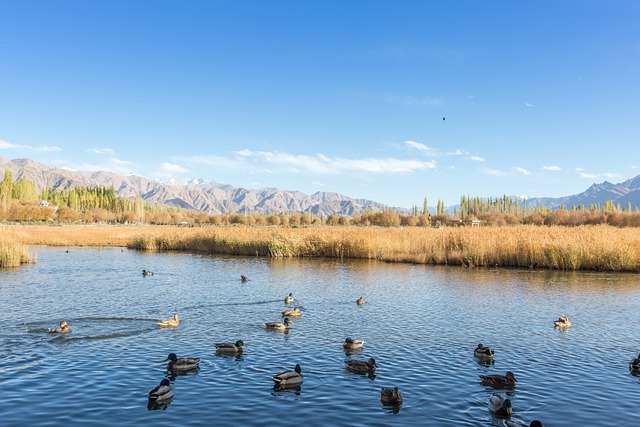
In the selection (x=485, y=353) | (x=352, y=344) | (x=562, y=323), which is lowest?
(x=352, y=344)

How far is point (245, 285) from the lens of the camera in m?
32.9

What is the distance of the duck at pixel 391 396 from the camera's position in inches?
490

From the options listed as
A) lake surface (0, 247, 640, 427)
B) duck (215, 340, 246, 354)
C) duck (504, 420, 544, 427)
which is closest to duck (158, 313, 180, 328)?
lake surface (0, 247, 640, 427)

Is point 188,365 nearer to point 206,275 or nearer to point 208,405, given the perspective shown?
point 208,405

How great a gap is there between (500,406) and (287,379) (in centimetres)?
516

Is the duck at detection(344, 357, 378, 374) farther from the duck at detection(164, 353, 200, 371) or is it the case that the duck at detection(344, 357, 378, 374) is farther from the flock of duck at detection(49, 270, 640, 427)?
the duck at detection(164, 353, 200, 371)

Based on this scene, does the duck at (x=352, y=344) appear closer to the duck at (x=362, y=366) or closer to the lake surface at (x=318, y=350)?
the lake surface at (x=318, y=350)

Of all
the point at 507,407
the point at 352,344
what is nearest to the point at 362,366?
the point at 352,344

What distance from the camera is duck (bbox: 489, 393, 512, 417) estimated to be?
11.6 m

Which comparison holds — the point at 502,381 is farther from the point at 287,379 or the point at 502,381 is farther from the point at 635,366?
the point at 287,379

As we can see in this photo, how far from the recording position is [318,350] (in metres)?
17.4

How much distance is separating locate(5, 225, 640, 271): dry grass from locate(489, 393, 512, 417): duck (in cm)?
3271

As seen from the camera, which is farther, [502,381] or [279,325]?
[279,325]

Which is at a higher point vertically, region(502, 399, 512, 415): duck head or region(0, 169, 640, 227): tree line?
region(0, 169, 640, 227): tree line
